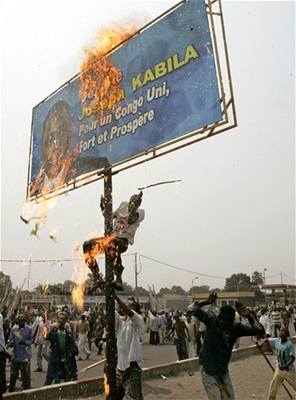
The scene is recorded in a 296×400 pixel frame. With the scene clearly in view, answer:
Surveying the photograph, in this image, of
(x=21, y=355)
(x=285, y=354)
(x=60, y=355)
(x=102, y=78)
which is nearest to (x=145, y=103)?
(x=102, y=78)

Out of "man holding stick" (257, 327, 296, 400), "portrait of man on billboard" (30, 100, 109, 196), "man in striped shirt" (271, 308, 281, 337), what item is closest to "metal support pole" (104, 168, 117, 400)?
"portrait of man on billboard" (30, 100, 109, 196)

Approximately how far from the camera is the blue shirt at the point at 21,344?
9.33 m

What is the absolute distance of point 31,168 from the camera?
8.95 m

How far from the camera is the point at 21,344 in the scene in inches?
369

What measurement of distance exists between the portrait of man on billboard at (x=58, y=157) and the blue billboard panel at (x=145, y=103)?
17 mm

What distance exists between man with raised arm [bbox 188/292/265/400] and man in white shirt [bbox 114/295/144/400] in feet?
3.18

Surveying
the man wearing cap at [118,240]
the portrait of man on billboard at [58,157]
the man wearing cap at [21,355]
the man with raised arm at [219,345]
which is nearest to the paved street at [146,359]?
the man wearing cap at [21,355]

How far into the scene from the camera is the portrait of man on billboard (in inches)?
298

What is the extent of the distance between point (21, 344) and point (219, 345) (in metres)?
5.32

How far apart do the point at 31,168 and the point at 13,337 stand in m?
3.49

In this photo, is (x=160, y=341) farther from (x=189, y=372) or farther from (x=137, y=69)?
(x=137, y=69)

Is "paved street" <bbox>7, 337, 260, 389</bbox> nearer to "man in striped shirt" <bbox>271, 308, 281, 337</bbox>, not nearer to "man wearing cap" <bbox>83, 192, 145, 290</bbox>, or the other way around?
"man in striped shirt" <bbox>271, 308, 281, 337</bbox>

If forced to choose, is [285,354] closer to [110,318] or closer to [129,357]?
[129,357]

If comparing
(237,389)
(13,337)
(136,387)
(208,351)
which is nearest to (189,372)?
(237,389)
